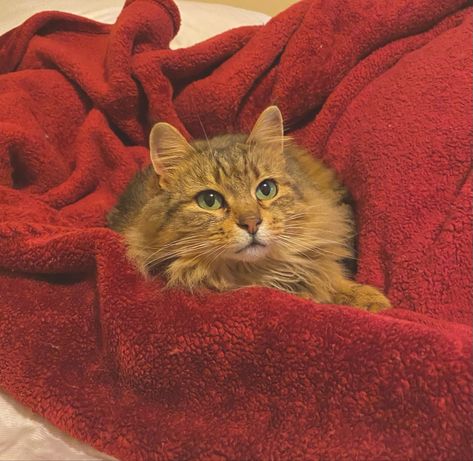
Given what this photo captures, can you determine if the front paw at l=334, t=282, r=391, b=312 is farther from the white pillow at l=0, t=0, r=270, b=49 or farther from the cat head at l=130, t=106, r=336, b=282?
the white pillow at l=0, t=0, r=270, b=49

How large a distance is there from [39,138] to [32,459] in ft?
3.59

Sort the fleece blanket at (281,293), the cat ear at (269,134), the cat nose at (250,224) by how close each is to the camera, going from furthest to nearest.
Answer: the cat ear at (269,134) < the cat nose at (250,224) < the fleece blanket at (281,293)

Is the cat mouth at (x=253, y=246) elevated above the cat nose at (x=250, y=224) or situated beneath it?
situated beneath

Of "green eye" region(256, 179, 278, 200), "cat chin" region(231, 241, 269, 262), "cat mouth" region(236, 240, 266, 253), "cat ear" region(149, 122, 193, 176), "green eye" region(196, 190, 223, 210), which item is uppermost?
"cat ear" region(149, 122, 193, 176)

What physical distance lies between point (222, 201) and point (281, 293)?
1.01 feet

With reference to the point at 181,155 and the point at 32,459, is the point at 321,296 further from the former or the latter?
the point at 32,459

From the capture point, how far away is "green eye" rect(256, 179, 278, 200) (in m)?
1.20

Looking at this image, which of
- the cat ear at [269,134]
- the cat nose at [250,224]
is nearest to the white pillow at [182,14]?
the cat ear at [269,134]

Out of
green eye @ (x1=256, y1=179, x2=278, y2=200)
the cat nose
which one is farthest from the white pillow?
the cat nose

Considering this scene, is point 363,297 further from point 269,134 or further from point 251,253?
point 269,134

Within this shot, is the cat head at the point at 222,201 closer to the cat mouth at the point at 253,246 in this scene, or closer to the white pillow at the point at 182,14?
the cat mouth at the point at 253,246

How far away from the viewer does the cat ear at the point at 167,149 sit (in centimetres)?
126

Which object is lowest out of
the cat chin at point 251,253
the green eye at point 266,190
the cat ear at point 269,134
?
the cat chin at point 251,253

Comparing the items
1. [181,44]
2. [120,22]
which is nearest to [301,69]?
[120,22]
